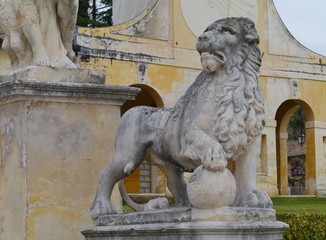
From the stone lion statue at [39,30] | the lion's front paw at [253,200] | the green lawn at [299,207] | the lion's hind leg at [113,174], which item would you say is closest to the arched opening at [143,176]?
the green lawn at [299,207]

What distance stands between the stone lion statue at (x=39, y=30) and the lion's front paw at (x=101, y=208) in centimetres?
161

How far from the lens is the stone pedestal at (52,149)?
6914mm

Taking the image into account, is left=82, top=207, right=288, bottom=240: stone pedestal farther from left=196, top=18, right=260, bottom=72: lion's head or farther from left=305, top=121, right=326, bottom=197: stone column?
left=305, top=121, right=326, bottom=197: stone column

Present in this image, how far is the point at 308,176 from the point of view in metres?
31.3

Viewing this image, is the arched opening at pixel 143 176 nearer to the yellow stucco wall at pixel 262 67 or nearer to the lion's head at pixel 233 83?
the yellow stucco wall at pixel 262 67

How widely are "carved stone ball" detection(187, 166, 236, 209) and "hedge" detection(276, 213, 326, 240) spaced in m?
5.38

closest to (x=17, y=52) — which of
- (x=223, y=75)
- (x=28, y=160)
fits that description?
(x=28, y=160)

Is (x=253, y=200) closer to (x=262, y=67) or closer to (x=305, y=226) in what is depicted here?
(x=305, y=226)

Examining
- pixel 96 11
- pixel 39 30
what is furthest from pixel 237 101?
pixel 96 11

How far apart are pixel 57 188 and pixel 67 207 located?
0.19m

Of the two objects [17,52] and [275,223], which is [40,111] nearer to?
[17,52]

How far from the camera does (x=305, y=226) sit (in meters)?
Answer: 10.7

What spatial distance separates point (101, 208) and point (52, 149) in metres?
1.03

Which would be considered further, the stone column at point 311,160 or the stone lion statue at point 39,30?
the stone column at point 311,160
